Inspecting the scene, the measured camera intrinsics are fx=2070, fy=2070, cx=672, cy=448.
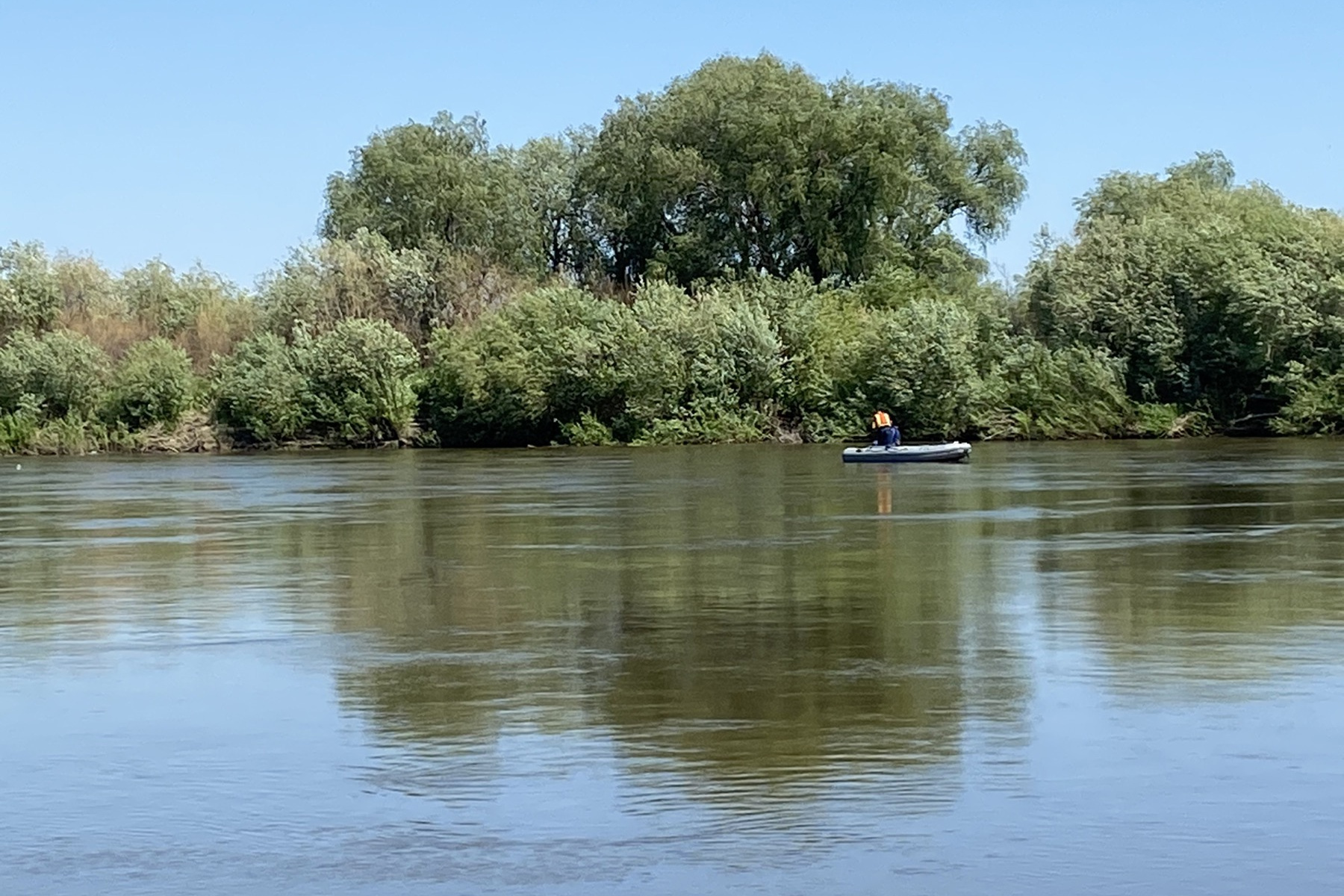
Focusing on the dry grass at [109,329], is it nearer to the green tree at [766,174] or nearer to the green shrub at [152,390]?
the green shrub at [152,390]

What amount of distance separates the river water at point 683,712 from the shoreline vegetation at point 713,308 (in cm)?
4298

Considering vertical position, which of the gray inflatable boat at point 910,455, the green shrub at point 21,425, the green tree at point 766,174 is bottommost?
the gray inflatable boat at point 910,455

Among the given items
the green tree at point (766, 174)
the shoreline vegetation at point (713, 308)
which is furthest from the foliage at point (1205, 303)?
the green tree at point (766, 174)

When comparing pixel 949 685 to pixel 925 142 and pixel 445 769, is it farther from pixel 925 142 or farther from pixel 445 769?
pixel 925 142

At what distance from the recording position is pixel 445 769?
11711 mm

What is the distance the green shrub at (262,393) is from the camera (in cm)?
8106

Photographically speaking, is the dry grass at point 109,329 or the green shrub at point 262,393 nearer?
the green shrub at point 262,393

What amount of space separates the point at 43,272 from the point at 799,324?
36963mm

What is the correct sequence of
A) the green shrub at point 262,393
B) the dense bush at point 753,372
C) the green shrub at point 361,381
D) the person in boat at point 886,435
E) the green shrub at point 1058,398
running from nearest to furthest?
the person in boat at point 886,435 < the green shrub at point 1058,398 < the dense bush at point 753,372 < the green shrub at point 361,381 < the green shrub at point 262,393

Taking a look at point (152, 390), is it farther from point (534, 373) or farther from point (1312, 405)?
point (1312, 405)

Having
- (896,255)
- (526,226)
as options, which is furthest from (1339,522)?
(526,226)

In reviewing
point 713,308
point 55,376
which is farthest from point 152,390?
point 713,308

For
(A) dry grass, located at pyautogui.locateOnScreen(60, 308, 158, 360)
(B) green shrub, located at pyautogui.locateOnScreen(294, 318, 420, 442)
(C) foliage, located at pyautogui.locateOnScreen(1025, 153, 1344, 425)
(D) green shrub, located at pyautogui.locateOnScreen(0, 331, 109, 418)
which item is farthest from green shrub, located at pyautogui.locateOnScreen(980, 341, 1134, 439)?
(A) dry grass, located at pyautogui.locateOnScreen(60, 308, 158, 360)

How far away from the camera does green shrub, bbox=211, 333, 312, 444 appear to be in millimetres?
81062
